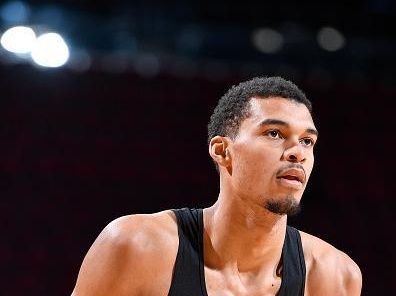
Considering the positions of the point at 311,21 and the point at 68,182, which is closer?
the point at 68,182

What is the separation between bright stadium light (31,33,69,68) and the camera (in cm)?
426

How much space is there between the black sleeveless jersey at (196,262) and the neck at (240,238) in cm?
3

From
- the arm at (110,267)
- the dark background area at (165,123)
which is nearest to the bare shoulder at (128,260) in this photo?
the arm at (110,267)

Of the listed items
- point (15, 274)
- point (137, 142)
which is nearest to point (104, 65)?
point (137, 142)

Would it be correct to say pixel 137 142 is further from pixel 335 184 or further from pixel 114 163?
pixel 335 184

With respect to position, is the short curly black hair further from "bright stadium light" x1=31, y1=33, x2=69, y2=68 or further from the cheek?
"bright stadium light" x1=31, y1=33, x2=69, y2=68

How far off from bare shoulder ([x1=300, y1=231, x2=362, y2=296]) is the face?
0.86 feet

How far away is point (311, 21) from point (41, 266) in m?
2.17

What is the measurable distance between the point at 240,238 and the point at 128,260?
289 millimetres

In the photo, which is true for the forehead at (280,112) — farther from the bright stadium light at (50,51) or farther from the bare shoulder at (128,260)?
the bright stadium light at (50,51)

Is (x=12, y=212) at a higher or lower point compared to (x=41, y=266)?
higher

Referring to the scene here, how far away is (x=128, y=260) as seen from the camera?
1745mm

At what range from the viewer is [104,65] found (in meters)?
4.37

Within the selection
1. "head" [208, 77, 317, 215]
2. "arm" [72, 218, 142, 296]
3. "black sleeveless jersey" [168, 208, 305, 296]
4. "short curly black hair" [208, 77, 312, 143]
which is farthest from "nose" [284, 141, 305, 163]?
"arm" [72, 218, 142, 296]
